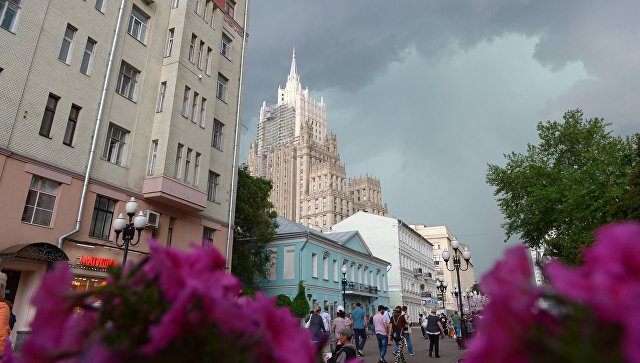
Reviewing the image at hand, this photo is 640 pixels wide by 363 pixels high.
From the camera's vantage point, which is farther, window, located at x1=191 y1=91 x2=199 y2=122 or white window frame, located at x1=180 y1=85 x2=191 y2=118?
window, located at x1=191 y1=91 x2=199 y2=122

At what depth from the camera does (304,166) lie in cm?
11538

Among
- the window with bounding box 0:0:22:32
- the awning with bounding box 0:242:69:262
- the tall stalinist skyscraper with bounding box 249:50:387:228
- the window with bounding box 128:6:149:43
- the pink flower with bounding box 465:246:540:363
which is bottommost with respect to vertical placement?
the pink flower with bounding box 465:246:540:363

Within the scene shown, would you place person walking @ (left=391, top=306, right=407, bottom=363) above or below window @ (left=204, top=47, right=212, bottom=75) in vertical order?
below

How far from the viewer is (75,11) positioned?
53.2ft

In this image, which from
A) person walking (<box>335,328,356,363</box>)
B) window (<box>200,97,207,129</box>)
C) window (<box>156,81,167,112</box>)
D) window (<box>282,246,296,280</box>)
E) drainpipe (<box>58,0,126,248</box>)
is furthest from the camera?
window (<box>282,246,296,280</box>)

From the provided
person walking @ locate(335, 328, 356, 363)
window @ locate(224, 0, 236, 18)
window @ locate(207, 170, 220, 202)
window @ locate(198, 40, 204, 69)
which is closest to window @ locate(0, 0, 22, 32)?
window @ locate(198, 40, 204, 69)

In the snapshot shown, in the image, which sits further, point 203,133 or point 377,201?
point 377,201

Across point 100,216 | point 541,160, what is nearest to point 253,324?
point 100,216

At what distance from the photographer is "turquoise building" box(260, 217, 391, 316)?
36625 mm

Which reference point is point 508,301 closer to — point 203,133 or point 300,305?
point 203,133

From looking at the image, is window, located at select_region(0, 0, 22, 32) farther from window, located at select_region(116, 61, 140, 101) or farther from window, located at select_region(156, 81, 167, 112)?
window, located at select_region(156, 81, 167, 112)

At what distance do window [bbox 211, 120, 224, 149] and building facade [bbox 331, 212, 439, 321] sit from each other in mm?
39470

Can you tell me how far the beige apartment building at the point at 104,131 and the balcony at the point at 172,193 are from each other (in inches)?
2.4

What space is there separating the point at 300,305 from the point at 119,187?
15143 millimetres
